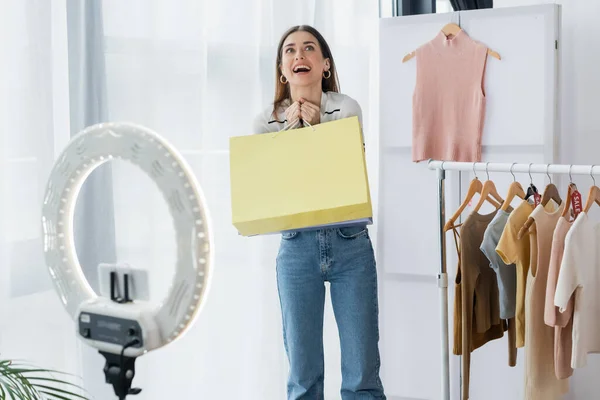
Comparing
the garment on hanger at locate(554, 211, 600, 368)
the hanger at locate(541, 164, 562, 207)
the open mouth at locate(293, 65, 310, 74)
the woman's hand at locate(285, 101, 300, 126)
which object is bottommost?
the garment on hanger at locate(554, 211, 600, 368)

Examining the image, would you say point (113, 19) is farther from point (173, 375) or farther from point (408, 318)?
point (408, 318)

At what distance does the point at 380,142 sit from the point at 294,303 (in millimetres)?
740

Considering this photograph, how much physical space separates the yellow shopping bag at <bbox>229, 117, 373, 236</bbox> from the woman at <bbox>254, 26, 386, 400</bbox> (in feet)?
0.68

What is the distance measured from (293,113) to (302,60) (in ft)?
0.53

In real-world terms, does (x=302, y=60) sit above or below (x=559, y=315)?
above

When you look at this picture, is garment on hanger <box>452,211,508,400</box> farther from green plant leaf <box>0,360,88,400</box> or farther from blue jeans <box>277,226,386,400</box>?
green plant leaf <box>0,360,88,400</box>

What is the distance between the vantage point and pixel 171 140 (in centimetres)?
252

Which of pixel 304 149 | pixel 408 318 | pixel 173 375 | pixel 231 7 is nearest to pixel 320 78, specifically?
pixel 304 149

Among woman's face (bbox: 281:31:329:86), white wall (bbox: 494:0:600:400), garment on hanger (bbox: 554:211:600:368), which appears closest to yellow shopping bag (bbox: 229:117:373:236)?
woman's face (bbox: 281:31:329:86)

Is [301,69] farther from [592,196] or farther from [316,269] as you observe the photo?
[592,196]

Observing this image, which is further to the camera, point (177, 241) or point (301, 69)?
point (301, 69)

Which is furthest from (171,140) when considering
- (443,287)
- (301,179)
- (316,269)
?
(443,287)

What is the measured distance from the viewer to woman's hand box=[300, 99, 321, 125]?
6.68 ft

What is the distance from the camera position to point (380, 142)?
2.62m
